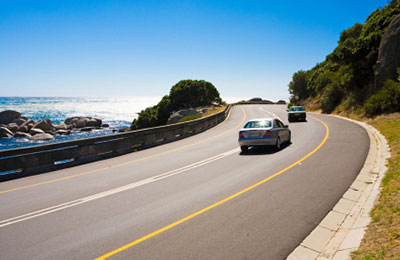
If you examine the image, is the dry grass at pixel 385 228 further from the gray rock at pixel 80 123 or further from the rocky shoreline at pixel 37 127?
the gray rock at pixel 80 123

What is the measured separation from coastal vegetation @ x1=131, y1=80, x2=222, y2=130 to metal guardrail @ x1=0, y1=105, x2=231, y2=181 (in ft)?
146

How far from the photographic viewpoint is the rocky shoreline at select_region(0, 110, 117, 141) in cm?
5112

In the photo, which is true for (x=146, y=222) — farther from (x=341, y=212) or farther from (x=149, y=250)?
(x=341, y=212)

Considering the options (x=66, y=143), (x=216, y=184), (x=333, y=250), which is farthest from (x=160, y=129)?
(x=333, y=250)

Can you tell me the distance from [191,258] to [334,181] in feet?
17.8

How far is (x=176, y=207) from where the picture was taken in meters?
6.33

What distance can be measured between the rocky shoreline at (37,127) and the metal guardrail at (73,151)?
3923 centimetres

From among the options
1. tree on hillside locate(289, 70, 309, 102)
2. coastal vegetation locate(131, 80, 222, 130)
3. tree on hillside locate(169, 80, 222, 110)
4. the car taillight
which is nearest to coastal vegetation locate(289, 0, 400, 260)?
the car taillight

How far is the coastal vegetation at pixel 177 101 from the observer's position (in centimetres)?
6321

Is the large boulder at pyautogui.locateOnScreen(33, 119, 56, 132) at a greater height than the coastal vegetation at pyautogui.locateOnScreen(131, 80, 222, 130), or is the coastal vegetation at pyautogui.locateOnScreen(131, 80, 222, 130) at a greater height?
the coastal vegetation at pyautogui.locateOnScreen(131, 80, 222, 130)

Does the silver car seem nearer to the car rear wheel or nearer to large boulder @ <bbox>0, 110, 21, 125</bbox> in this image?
the car rear wheel

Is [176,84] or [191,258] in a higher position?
[176,84]

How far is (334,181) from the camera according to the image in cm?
789

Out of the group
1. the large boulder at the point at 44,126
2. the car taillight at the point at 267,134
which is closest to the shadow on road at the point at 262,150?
the car taillight at the point at 267,134
